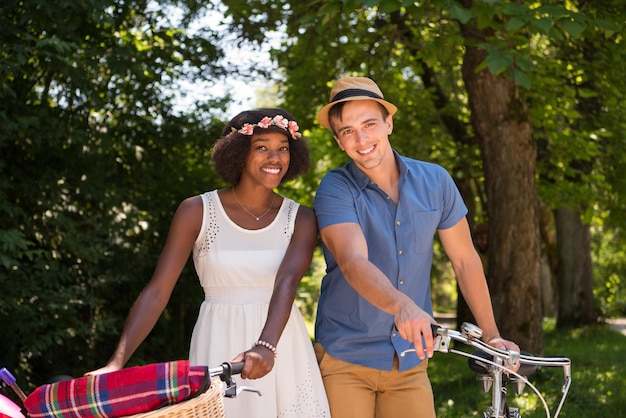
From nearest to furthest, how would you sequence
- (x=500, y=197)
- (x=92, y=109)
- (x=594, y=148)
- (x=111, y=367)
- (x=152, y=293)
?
(x=111, y=367)
(x=152, y=293)
(x=92, y=109)
(x=500, y=197)
(x=594, y=148)

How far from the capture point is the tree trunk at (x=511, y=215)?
9633 mm

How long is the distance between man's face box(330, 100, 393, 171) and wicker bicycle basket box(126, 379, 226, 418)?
4.47 feet

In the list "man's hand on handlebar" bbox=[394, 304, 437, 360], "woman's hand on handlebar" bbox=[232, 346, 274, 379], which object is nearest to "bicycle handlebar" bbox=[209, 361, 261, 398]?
"woman's hand on handlebar" bbox=[232, 346, 274, 379]

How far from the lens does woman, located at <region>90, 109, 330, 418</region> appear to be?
392 cm

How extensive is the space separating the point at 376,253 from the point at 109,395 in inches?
60.4

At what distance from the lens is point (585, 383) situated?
10.2 meters

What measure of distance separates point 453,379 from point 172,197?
147 inches

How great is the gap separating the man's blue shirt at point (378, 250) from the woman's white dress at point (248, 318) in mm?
161

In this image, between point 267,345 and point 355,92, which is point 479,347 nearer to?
point 267,345

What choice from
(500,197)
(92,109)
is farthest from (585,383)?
(92,109)

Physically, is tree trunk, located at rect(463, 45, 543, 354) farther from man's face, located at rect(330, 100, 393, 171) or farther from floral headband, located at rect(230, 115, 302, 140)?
man's face, located at rect(330, 100, 393, 171)

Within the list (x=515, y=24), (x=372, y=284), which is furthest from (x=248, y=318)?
(x=515, y=24)

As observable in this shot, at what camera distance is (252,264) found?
13.2 ft

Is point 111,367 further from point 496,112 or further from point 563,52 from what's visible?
point 563,52
